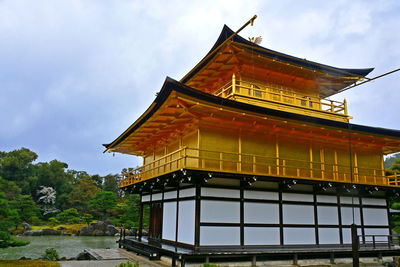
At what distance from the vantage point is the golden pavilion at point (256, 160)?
13.1 metres

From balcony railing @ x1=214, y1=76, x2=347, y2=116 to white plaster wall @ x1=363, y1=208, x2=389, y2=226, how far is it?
585 centimetres

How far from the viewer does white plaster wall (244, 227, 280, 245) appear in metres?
13.5

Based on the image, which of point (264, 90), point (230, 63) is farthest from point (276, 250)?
point (230, 63)

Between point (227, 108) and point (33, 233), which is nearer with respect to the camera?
point (227, 108)

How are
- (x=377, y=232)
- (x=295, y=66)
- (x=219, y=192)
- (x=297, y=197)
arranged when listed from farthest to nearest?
(x=295, y=66) → (x=377, y=232) → (x=297, y=197) → (x=219, y=192)

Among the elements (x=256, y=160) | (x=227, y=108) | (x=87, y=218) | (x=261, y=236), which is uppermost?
(x=227, y=108)

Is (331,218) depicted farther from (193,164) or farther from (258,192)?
(193,164)

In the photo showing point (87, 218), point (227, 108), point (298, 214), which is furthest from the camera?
point (87, 218)

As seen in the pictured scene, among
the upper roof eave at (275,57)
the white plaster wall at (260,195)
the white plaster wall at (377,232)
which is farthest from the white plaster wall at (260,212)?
the upper roof eave at (275,57)

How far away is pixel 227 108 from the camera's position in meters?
13.0

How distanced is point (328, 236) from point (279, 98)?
806cm

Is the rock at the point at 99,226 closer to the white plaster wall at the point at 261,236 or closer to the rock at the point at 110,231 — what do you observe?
the rock at the point at 110,231

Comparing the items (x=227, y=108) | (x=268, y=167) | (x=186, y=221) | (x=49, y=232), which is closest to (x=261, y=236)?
(x=268, y=167)

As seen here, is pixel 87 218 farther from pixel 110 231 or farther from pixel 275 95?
pixel 275 95
